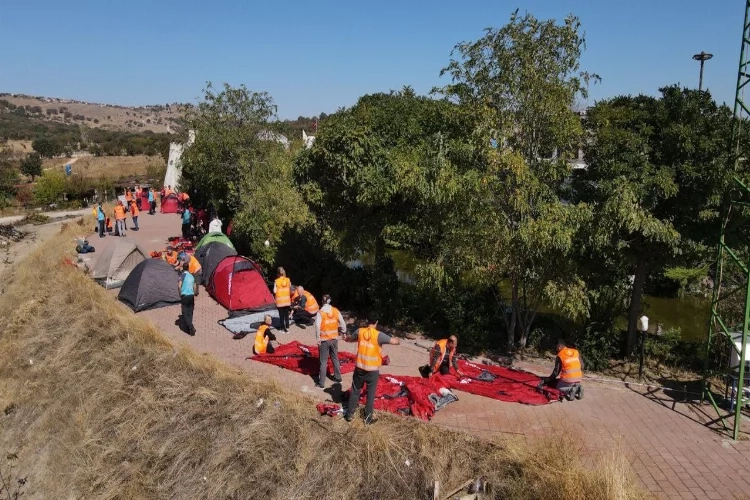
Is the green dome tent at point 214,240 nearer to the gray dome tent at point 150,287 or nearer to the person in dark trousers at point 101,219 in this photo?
the gray dome tent at point 150,287

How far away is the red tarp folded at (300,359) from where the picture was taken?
33.1 feet

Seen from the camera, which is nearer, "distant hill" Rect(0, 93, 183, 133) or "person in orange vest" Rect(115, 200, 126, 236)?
"person in orange vest" Rect(115, 200, 126, 236)

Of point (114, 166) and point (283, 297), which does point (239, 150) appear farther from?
point (114, 166)

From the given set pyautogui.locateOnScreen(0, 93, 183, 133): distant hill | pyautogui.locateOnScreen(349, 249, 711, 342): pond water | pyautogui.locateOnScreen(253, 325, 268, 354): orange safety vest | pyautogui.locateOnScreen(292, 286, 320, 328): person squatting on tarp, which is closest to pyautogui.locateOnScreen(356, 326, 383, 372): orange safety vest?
pyautogui.locateOnScreen(253, 325, 268, 354): orange safety vest

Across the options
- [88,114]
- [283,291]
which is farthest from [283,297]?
[88,114]

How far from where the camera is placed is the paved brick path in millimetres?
6871

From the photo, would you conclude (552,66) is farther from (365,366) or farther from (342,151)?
(365,366)

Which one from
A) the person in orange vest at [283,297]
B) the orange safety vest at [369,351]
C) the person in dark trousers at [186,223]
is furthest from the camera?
the person in dark trousers at [186,223]

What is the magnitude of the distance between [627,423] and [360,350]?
4.21 metres

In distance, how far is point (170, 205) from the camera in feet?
99.8

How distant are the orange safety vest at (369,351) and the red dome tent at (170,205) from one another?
82.3ft

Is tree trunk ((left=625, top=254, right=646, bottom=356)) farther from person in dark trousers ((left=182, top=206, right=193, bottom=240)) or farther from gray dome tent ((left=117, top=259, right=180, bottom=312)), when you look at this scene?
person in dark trousers ((left=182, top=206, right=193, bottom=240))

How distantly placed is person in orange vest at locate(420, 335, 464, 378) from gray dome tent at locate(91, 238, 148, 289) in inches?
395

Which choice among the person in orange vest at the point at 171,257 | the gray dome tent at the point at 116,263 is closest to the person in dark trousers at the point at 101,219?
the person in orange vest at the point at 171,257
